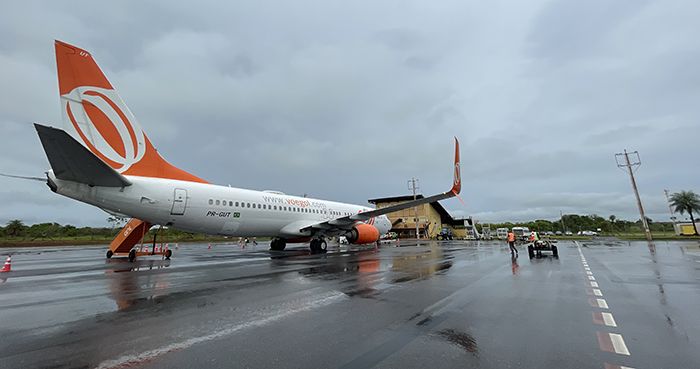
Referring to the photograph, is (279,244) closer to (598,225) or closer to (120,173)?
(120,173)

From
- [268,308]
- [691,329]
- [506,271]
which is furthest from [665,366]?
[506,271]

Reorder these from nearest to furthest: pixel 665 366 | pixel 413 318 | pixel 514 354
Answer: pixel 665 366 < pixel 514 354 < pixel 413 318

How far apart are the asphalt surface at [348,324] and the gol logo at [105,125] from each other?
6145 millimetres

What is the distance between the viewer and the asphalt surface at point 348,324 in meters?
3.34

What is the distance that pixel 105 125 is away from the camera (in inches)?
509

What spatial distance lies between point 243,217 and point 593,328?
1526 cm

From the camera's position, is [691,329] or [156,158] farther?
[156,158]

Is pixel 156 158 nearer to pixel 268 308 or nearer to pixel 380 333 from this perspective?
pixel 268 308

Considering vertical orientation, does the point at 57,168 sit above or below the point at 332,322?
above

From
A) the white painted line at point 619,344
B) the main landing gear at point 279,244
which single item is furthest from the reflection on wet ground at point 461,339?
the main landing gear at point 279,244

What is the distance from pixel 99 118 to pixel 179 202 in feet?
14.4

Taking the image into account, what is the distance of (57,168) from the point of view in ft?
33.5

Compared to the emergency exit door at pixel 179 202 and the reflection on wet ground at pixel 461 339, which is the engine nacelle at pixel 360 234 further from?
the reflection on wet ground at pixel 461 339

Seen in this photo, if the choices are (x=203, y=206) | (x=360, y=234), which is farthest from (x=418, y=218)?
(x=203, y=206)
